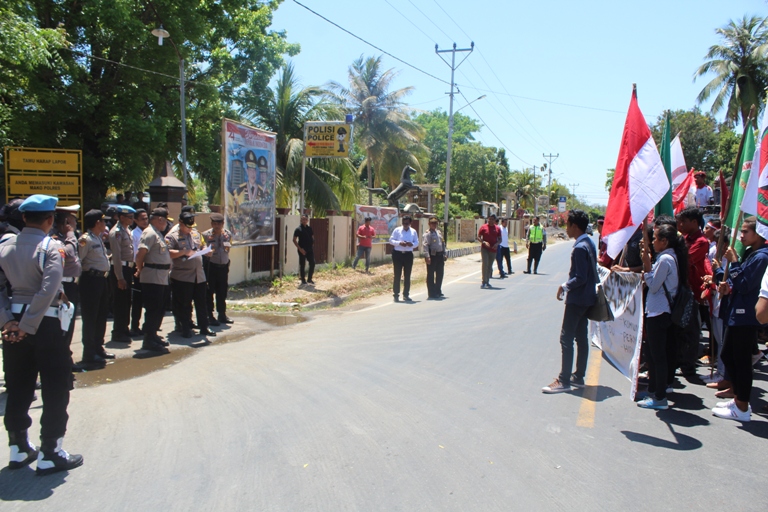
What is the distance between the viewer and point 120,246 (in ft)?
26.2

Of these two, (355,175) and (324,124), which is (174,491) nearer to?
(324,124)

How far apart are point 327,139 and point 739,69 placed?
27174 millimetres

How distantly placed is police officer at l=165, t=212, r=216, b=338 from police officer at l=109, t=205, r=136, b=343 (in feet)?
1.80

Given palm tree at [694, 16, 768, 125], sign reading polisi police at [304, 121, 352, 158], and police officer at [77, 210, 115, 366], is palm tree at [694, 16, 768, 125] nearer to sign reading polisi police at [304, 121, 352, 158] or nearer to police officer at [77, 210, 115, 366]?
sign reading polisi police at [304, 121, 352, 158]

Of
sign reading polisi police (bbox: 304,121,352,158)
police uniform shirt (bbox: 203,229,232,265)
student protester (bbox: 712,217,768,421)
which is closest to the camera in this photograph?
student protester (bbox: 712,217,768,421)

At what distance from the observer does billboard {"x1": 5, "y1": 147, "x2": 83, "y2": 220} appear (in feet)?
42.0

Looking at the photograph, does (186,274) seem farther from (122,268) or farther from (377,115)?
(377,115)

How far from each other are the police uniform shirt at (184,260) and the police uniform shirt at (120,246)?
0.52 metres

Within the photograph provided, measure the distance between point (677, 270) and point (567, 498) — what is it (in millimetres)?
2764

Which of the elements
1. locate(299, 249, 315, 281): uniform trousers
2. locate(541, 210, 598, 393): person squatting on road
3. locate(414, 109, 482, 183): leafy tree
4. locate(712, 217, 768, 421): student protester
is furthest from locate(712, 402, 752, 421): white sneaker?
locate(414, 109, 482, 183): leafy tree

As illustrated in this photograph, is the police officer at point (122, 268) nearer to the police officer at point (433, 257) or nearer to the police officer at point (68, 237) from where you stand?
the police officer at point (68, 237)

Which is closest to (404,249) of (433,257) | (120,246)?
(433,257)

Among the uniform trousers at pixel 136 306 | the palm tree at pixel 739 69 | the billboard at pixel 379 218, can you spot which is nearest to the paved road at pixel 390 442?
the uniform trousers at pixel 136 306

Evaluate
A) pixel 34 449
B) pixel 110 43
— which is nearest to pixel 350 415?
pixel 34 449
